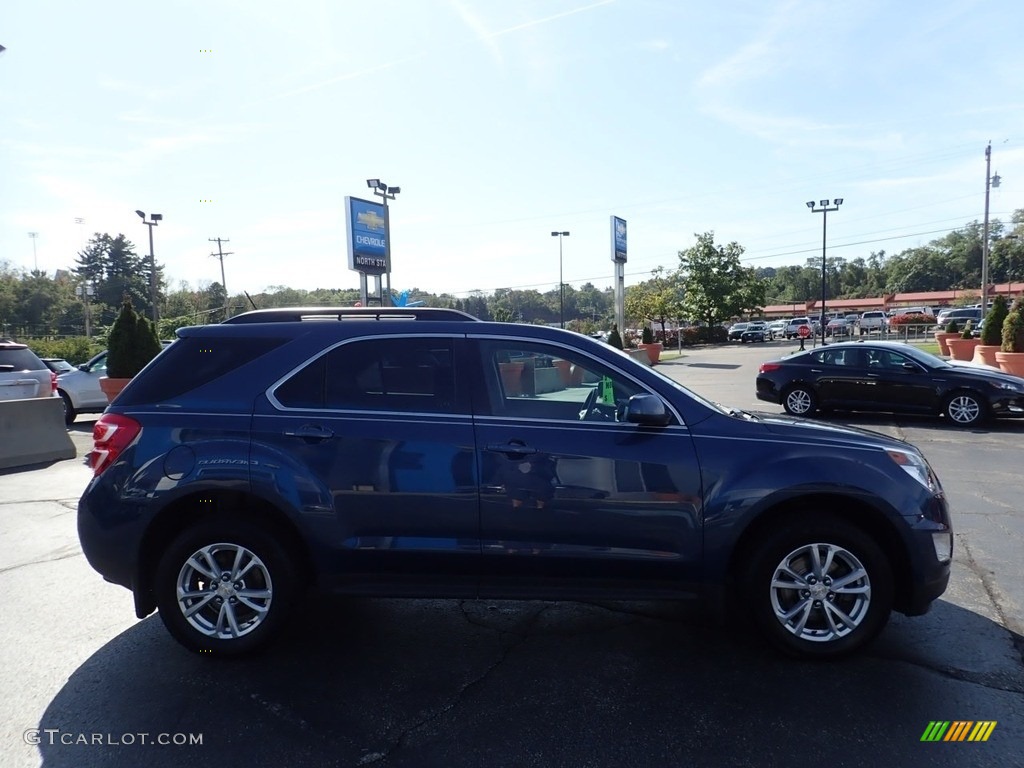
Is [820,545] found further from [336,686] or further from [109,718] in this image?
[109,718]

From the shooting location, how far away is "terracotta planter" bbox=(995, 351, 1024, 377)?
1501 centimetres

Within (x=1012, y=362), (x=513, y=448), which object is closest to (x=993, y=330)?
A: (x=1012, y=362)

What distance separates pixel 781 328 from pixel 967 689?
61605 millimetres

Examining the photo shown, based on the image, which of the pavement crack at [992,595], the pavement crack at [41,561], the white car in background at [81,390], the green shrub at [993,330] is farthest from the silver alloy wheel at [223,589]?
the green shrub at [993,330]

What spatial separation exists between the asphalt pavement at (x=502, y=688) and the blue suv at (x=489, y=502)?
0.33 m

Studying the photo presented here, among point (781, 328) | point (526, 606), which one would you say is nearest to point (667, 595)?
point (526, 606)

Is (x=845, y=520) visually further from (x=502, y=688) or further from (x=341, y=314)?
(x=341, y=314)

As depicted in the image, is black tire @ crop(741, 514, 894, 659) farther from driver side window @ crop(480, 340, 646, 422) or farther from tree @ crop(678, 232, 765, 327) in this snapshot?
tree @ crop(678, 232, 765, 327)

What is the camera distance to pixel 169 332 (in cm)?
5169

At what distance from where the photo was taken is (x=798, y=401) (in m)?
13.4

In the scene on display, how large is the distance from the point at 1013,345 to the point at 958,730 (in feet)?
49.8

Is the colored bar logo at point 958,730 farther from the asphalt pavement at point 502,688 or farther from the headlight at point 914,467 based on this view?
the headlight at point 914,467

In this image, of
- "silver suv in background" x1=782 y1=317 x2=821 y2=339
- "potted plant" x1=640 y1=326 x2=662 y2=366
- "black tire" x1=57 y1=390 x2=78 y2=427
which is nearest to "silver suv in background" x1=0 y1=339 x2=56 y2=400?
"black tire" x1=57 y1=390 x2=78 y2=427

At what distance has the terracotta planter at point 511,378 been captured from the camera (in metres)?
4.01
